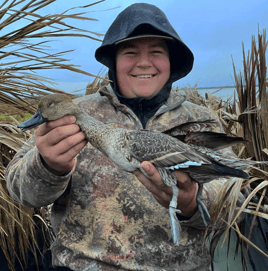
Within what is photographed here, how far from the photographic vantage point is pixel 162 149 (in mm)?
1534

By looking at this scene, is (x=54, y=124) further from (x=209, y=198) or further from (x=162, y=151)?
(x=209, y=198)

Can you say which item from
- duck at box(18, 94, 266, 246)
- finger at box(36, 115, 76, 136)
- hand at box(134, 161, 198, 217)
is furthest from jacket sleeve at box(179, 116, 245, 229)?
finger at box(36, 115, 76, 136)

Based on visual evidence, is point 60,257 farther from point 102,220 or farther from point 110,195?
point 110,195

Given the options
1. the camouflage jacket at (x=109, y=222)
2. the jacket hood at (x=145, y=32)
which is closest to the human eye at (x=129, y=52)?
the jacket hood at (x=145, y=32)

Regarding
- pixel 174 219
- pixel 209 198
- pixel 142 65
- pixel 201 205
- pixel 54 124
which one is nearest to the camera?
pixel 174 219

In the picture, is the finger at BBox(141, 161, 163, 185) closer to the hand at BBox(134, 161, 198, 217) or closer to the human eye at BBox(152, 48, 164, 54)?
the hand at BBox(134, 161, 198, 217)

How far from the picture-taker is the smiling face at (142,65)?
89.0 inches

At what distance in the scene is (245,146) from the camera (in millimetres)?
3023

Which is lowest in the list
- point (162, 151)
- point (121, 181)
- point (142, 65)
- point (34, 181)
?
point (121, 181)

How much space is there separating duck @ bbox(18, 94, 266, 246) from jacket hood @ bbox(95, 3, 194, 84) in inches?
34.8

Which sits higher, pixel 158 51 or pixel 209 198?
pixel 158 51

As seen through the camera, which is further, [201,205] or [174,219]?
[201,205]

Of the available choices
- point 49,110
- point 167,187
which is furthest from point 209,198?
point 49,110

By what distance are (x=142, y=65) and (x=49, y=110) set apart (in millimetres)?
909
